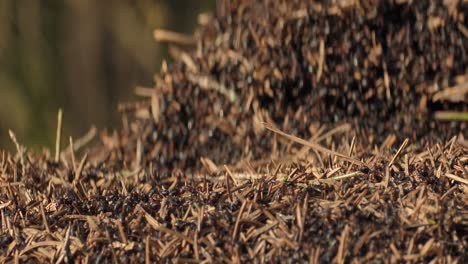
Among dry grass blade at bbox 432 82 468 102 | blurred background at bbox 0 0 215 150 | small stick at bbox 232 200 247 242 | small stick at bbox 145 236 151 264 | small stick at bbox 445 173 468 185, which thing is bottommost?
blurred background at bbox 0 0 215 150

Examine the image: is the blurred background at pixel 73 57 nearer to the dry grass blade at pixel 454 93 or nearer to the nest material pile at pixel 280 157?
the nest material pile at pixel 280 157

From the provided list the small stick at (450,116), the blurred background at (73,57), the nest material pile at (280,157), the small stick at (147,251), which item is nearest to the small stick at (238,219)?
the nest material pile at (280,157)

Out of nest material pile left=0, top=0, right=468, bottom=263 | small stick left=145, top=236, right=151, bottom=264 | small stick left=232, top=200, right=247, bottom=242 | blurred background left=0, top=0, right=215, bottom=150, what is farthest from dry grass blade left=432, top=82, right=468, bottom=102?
blurred background left=0, top=0, right=215, bottom=150

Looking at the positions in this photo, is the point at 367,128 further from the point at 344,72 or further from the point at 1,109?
the point at 1,109

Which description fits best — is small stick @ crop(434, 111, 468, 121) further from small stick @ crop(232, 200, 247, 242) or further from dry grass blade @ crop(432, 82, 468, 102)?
small stick @ crop(232, 200, 247, 242)

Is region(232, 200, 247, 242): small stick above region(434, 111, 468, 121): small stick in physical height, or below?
above

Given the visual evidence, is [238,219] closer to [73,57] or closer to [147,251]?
[147,251]
